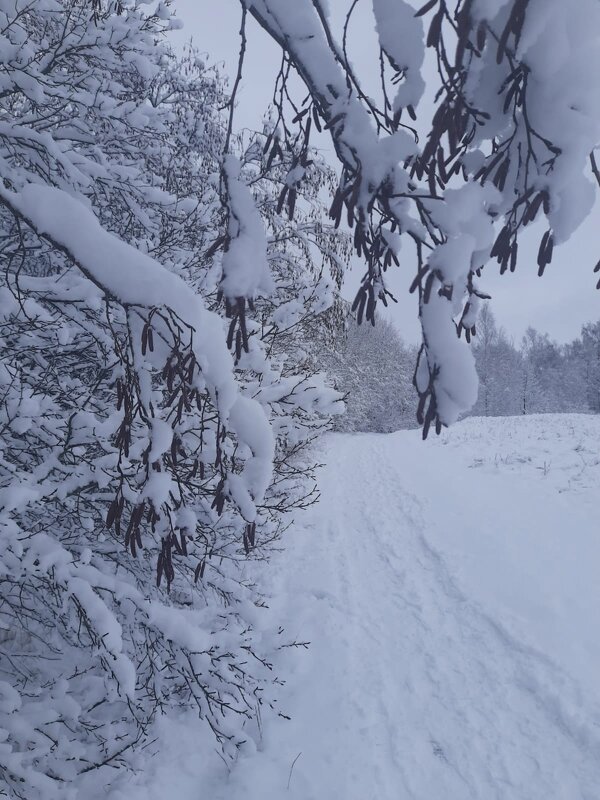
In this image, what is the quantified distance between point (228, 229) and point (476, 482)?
10.3 m

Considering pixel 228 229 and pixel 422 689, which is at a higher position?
pixel 228 229

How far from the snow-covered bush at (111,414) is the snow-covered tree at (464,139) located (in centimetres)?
34

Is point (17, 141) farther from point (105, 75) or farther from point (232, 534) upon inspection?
point (232, 534)

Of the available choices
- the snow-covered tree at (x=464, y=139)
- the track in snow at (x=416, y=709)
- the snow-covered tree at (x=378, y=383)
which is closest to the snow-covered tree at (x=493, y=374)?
the snow-covered tree at (x=378, y=383)

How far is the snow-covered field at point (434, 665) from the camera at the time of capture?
10.1 feet

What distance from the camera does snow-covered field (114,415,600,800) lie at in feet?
10.1

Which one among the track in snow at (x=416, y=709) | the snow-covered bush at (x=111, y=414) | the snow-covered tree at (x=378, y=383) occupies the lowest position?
the track in snow at (x=416, y=709)

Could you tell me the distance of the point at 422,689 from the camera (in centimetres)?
393

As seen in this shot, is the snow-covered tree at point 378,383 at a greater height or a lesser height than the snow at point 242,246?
greater

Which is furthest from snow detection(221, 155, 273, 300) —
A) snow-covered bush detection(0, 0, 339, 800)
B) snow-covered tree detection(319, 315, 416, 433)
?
snow-covered tree detection(319, 315, 416, 433)

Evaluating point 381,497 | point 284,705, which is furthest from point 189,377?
point 381,497

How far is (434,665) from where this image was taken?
4227 millimetres

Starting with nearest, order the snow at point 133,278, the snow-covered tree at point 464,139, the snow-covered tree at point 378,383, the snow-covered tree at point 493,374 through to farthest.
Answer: the snow-covered tree at point 464,139 < the snow at point 133,278 < the snow-covered tree at point 378,383 < the snow-covered tree at point 493,374

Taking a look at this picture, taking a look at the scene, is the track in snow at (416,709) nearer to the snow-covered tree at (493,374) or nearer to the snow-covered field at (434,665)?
the snow-covered field at (434,665)
